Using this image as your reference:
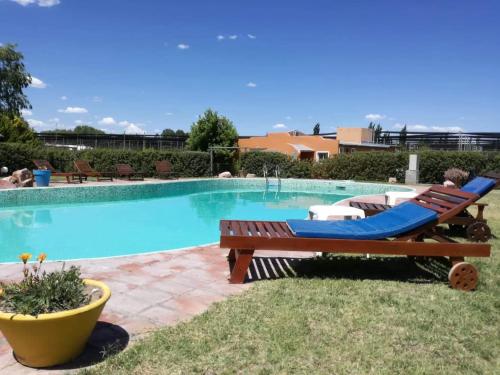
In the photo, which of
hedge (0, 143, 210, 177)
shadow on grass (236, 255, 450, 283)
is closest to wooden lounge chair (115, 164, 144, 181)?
hedge (0, 143, 210, 177)

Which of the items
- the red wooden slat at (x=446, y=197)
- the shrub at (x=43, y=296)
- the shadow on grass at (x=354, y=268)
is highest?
the red wooden slat at (x=446, y=197)

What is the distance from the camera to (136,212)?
39.5 ft

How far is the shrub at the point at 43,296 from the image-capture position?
2.40 meters

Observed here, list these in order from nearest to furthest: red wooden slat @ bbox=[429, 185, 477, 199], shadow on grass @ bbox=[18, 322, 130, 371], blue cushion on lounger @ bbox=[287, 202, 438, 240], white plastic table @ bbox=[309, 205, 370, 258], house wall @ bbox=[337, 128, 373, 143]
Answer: shadow on grass @ bbox=[18, 322, 130, 371], blue cushion on lounger @ bbox=[287, 202, 438, 240], red wooden slat @ bbox=[429, 185, 477, 199], white plastic table @ bbox=[309, 205, 370, 258], house wall @ bbox=[337, 128, 373, 143]

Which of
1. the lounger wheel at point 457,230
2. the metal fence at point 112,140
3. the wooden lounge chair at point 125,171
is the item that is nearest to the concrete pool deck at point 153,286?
the lounger wheel at point 457,230

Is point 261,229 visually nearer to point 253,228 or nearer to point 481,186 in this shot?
point 253,228

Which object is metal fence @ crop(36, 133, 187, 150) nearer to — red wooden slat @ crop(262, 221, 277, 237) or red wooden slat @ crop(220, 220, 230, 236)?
red wooden slat @ crop(220, 220, 230, 236)

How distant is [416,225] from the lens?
14.4 ft

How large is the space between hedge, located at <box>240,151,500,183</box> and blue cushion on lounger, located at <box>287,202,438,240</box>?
689 inches

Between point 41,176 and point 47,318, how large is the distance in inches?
542

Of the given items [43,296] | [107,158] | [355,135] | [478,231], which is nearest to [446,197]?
[478,231]

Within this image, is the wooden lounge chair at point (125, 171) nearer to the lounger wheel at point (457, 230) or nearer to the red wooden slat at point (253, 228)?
the red wooden slat at point (253, 228)

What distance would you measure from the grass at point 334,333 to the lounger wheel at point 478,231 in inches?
89.2

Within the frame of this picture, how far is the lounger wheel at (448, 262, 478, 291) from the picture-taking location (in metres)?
4.16
